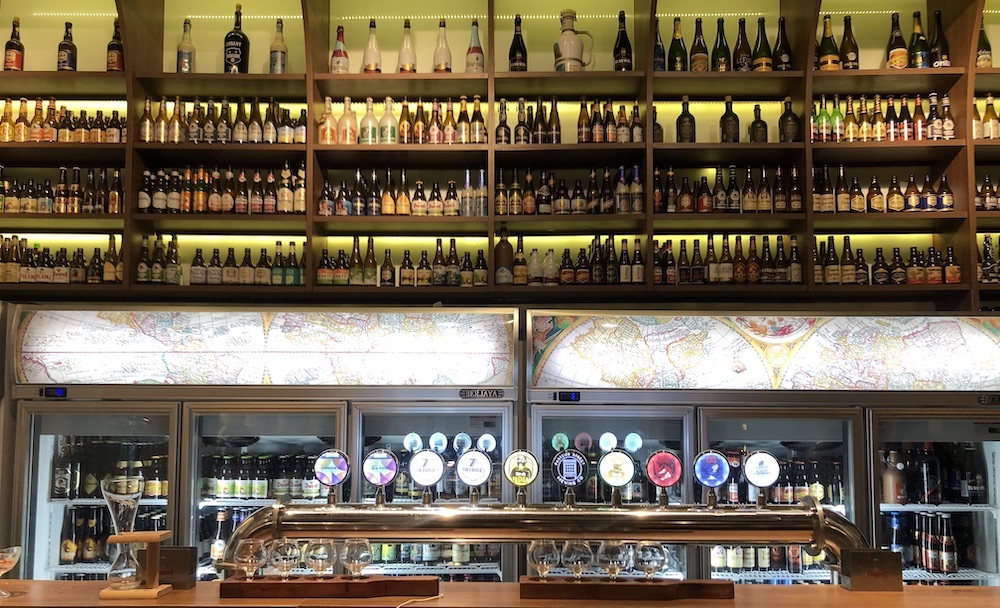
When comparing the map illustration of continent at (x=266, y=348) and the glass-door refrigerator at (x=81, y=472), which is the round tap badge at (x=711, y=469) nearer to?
the map illustration of continent at (x=266, y=348)

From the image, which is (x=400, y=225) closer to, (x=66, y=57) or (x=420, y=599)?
(x=66, y=57)

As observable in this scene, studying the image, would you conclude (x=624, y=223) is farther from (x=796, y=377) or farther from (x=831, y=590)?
(x=831, y=590)

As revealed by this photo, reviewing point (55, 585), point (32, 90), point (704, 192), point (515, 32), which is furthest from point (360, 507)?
point (32, 90)

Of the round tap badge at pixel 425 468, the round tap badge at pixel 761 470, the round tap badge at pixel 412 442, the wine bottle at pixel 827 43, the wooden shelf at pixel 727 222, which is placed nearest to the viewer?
the round tap badge at pixel 761 470

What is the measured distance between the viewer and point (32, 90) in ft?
14.7

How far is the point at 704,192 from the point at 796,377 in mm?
1125

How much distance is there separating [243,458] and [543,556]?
204cm

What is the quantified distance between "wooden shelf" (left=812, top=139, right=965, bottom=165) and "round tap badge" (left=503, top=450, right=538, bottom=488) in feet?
7.95

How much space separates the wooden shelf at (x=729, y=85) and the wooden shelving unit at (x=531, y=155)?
1 cm

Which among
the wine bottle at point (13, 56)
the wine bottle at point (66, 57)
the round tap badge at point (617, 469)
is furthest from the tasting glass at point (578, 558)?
the wine bottle at point (13, 56)

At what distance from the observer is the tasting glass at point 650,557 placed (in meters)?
2.41

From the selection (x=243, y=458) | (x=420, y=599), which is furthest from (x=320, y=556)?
(x=243, y=458)

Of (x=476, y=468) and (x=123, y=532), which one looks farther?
(x=476, y=468)

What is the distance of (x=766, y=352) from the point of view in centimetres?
373
